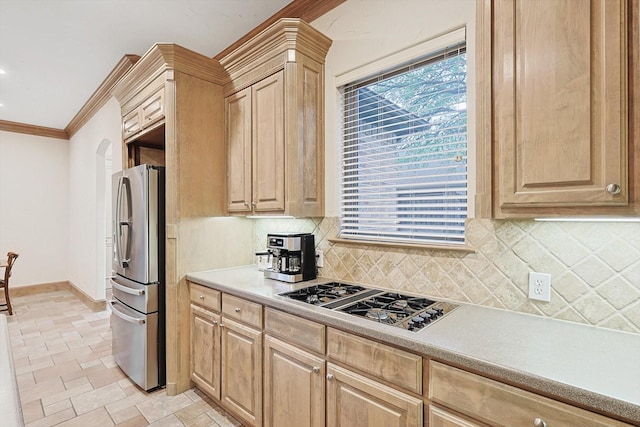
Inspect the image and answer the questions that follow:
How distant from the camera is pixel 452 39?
1737mm

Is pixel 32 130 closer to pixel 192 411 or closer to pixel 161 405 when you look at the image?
pixel 161 405

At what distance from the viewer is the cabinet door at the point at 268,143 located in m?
2.22

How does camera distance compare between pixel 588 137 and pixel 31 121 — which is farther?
pixel 31 121

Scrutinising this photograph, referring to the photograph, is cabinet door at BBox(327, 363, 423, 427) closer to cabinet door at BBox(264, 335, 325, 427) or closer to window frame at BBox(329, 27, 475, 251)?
cabinet door at BBox(264, 335, 325, 427)

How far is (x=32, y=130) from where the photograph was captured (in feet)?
18.9

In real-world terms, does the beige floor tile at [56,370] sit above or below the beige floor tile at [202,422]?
below

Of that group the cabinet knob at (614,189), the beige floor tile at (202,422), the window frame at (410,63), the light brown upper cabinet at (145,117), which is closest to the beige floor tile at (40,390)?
the beige floor tile at (202,422)

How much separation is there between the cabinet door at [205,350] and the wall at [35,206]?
5226 millimetres

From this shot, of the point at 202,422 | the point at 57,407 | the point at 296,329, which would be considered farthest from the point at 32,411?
the point at 296,329

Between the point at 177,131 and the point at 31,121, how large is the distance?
16.3 ft

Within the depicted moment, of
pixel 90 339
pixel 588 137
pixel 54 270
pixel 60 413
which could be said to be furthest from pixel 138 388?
pixel 54 270

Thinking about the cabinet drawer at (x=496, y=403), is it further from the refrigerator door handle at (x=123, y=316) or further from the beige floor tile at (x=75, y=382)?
the beige floor tile at (x=75, y=382)

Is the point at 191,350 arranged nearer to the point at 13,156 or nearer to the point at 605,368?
the point at 605,368

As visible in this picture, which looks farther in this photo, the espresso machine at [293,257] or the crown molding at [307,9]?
the crown molding at [307,9]
